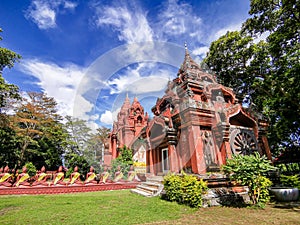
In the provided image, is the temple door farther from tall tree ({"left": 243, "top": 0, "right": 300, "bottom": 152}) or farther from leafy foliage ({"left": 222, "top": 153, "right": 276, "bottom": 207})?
tall tree ({"left": 243, "top": 0, "right": 300, "bottom": 152})

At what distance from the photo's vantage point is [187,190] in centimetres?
582

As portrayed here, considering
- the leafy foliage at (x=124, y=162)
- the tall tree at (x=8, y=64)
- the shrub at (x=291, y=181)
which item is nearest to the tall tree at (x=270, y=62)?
the shrub at (x=291, y=181)

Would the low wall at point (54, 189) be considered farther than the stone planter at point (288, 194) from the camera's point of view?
Yes

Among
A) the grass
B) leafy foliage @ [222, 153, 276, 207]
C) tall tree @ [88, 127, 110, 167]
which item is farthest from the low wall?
tall tree @ [88, 127, 110, 167]

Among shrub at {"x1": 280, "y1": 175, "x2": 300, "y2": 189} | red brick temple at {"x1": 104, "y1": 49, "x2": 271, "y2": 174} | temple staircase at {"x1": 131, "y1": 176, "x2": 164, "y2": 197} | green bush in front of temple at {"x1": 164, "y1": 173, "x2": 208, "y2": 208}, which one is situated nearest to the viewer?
green bush in front of temple at {"x1": 164, "y1": 173, "x2": 208, "y2": 208}

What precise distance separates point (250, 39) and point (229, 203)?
12843 millimetres

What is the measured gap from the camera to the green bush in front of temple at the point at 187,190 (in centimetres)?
571

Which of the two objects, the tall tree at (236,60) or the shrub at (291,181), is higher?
the tall tree at (236,60)

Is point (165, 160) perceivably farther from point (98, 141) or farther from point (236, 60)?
point (98, 141)

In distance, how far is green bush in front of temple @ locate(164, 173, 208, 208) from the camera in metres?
5.71

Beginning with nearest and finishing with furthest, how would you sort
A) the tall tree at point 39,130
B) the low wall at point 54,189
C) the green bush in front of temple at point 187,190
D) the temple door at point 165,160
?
1. the green bush in front of temple at point 187,190
2. the low wall at point 54,189
3. the temple door at point 165,160
4. the tall tree at point 39,130

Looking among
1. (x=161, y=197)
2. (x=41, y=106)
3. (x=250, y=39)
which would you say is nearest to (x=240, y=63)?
(x=250, y=39)

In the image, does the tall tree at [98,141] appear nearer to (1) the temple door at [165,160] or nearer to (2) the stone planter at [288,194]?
(1) the temple door at [165,160]

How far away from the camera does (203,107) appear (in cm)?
861
